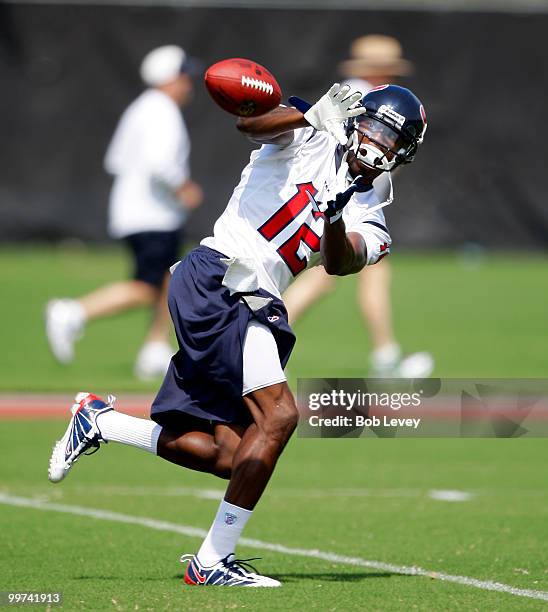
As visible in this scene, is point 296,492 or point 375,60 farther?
point 375,60

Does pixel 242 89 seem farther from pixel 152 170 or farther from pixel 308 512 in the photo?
pixel 152 170

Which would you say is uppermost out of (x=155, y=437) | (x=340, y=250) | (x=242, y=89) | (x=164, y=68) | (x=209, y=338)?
(x=164, y=68)

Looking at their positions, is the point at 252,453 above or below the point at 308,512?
below

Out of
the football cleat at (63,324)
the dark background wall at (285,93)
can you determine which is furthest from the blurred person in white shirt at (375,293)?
the dark background wall at (285,93)

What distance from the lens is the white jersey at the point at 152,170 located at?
1227 cm

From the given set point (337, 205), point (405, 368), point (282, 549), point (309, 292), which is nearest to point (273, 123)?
point (337, 205)

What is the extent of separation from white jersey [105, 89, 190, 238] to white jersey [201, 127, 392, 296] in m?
6.08

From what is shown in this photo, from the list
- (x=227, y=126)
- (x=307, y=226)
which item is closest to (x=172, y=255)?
(x=307, y=226)

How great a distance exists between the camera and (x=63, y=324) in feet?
38.3

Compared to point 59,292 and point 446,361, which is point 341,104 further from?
point 59,292

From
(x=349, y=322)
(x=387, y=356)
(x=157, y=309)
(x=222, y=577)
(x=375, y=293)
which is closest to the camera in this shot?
(x=222, y=577)

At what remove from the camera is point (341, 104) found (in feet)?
19.0

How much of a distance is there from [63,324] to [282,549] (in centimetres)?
538

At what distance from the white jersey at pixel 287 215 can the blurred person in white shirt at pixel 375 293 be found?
492 centimetres
